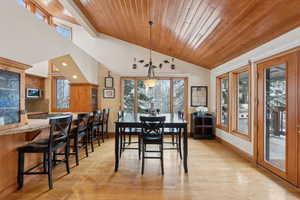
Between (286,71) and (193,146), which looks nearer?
(286,71)

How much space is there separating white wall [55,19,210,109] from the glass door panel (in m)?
2.75

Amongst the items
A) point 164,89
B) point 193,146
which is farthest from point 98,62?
point 193,146

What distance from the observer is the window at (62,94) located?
5.73 meters

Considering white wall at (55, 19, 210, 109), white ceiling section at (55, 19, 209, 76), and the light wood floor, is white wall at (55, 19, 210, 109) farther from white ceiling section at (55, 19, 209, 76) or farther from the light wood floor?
the light wood floor

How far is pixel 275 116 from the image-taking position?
281 cm

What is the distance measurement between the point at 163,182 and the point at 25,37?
3.05 m

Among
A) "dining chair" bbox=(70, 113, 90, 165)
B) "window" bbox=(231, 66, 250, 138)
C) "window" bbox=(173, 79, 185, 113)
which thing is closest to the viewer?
"dining chair" bbox=(70, 113, 90, 165)

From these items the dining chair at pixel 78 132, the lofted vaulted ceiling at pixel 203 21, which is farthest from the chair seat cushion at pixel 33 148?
the lofted vaulted ceiling at pixel 203 21

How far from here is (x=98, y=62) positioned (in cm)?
570

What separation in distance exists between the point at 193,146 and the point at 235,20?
10.5ft

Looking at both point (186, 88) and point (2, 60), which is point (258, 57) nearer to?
point (186, 88)

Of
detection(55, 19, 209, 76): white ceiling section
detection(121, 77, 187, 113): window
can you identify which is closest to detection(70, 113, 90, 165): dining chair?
detection(121, 77, 187, 113): window

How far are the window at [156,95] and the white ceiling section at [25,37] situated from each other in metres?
2.67

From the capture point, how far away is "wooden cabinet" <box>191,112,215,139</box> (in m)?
5.26
